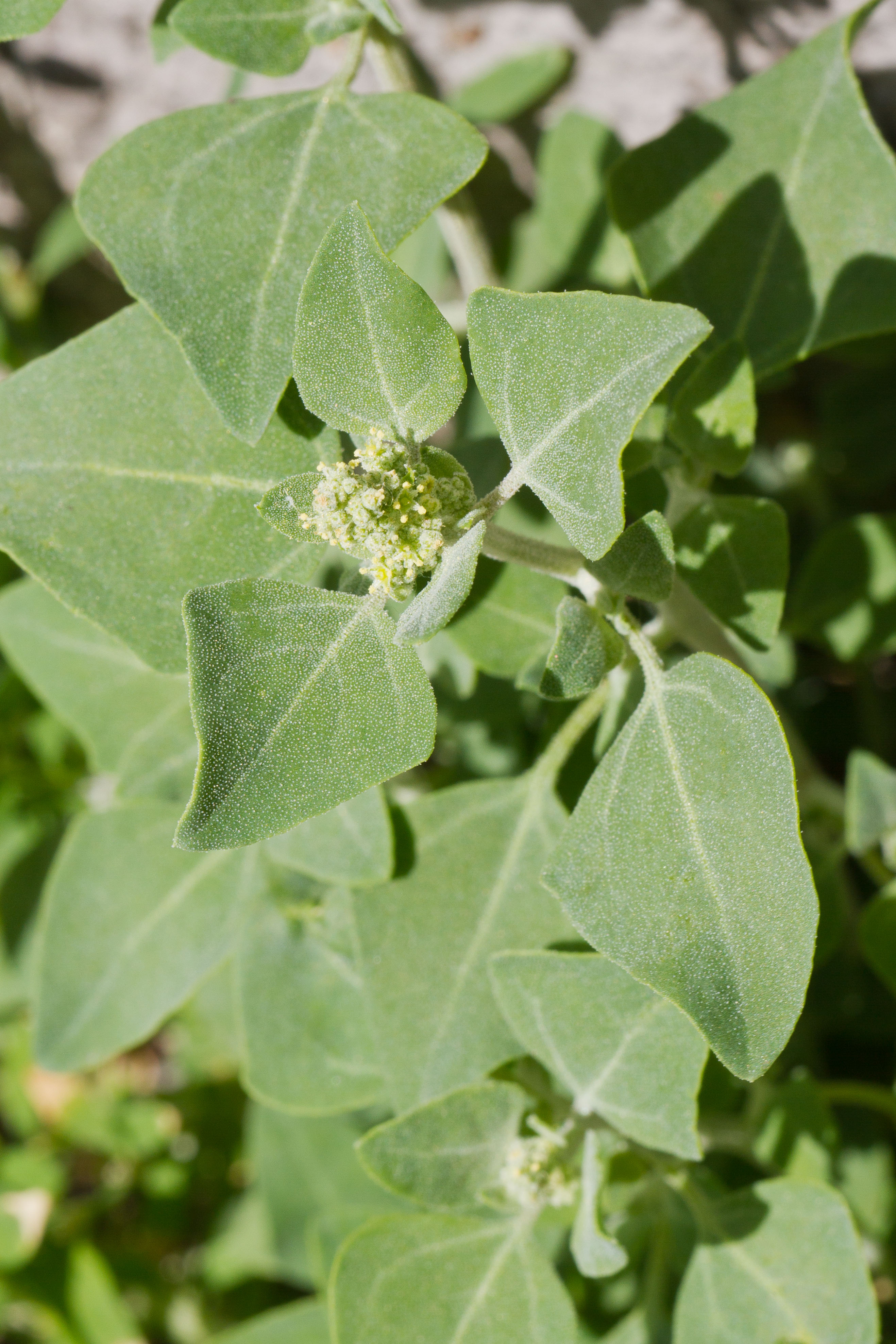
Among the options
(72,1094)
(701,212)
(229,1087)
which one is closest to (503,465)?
(701,212)

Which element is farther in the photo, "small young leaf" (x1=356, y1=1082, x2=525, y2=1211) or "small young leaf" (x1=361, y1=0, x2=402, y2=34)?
"small young leaf" (x1=356, y1=1082, x2=525, y2=1211)

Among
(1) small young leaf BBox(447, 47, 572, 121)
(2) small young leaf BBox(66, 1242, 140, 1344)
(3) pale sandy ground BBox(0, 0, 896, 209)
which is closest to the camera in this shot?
(3) pale sandy ground BBox(0, 0, 896, 209)

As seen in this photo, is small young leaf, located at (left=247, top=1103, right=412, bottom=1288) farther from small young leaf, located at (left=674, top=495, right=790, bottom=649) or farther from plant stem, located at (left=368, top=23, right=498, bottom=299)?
plant stem, located at (left=368, top=23, right=498, bottom=299)

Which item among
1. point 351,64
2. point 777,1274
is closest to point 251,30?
point 351,64

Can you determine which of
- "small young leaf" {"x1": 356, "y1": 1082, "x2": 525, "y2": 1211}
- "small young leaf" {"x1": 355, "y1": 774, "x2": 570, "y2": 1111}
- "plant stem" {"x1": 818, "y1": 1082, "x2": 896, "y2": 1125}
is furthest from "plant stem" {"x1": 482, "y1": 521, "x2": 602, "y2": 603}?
"plant stem" {"x1": 818, "y1": 1082, "x2": 896, "y2": 1125}

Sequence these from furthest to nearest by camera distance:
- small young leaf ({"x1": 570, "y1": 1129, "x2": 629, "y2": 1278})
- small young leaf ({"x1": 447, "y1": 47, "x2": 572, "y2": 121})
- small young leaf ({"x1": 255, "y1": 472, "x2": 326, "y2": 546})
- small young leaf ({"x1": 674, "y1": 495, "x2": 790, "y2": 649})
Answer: small young leaf ({"x1": 447, "y1": 47, "x2": 572, "y2": 121}) → small young leaf ({"x1": 674, "y1": 495, "x2": 790, "y2": 649}) → small young leaf ({"x1": 570, "y1": 1129, "x2": 629, "y2": 1278}) → small young leaf ({"x1": 255, "y1": 472, "x2": 326, "y2": 546})

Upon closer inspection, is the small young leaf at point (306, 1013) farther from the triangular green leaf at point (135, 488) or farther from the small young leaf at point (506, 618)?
Answer: the triangular green leaf at point (135, 488)
